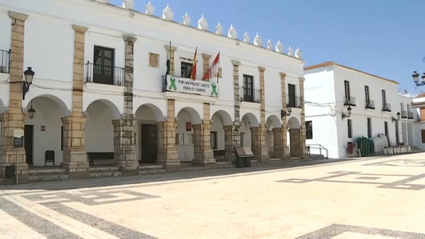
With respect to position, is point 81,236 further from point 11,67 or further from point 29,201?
point 11,67

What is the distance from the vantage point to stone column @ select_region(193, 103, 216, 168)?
1491 centimetres

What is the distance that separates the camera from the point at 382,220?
4891 millimetres

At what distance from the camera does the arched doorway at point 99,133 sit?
1411 centimetres

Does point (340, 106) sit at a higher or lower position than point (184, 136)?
higher

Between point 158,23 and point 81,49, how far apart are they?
341 cm

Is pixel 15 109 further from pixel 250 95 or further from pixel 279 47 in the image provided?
pixel 279 47

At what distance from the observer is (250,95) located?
690 inches

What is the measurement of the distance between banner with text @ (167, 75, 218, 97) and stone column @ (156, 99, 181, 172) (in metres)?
0.61

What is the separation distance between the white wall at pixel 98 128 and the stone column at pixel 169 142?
232cm

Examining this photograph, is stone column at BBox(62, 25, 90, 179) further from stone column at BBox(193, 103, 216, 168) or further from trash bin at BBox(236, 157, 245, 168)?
trash bin at BBox(236, 157, 245, 168)

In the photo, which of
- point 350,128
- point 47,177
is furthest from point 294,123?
point 47,177

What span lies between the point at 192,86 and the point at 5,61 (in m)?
6.64

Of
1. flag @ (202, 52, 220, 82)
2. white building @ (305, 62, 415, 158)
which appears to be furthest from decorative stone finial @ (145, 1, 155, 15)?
white building @ (305, 62, 415, 158)

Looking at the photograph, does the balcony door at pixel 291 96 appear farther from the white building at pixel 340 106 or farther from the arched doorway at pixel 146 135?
the arched doorway at pixel 146 135
